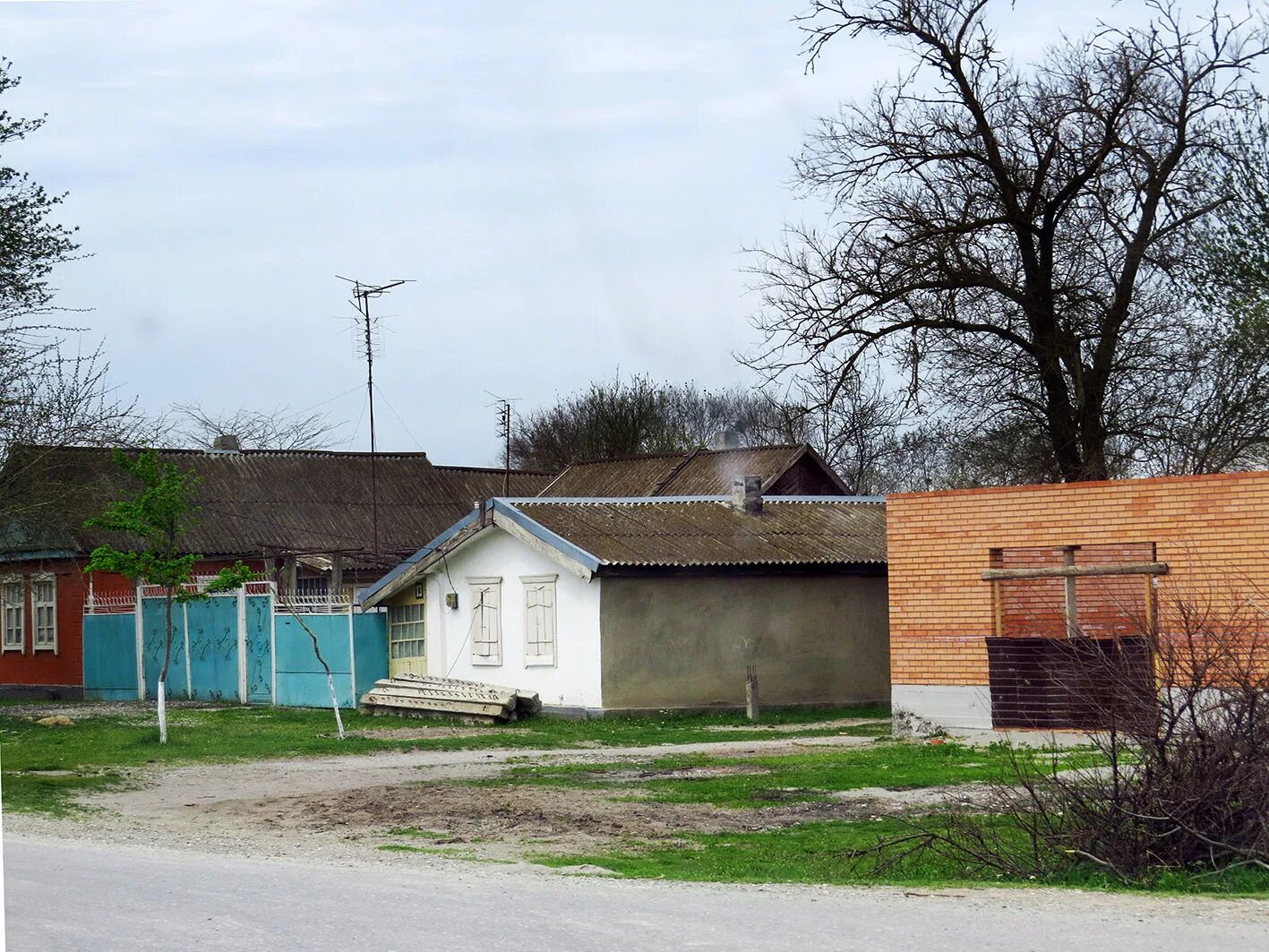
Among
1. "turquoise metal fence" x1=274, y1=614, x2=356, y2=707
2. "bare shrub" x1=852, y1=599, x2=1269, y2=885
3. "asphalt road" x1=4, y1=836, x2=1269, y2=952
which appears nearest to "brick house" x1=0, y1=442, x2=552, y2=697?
"turquoise metal fence" x1=274, y1=614, x2=356, y2=707

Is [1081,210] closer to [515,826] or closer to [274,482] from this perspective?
[515,826]

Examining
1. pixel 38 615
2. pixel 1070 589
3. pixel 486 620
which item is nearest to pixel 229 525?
pixel 38 615

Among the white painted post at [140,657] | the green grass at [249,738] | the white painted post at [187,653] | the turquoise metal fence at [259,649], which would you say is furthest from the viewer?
the white painted post at [140,657]

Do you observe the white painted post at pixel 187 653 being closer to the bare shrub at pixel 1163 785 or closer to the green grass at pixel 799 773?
the green grass at pixel 799 773

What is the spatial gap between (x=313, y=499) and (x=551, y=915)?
1481 inches

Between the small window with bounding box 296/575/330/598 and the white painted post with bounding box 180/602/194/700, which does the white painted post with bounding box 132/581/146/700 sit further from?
the small window with bounding box 296/575/330/598

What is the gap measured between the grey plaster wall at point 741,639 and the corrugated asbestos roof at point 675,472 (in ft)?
38.7

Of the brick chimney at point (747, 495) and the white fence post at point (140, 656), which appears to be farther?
the white fence post at point (140, 656)

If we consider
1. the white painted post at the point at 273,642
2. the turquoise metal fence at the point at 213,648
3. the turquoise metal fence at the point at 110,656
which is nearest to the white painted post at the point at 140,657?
the turquoise metal fence at the point at 110,656

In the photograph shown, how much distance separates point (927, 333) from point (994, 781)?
15.5 meters

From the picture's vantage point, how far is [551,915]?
8.95m

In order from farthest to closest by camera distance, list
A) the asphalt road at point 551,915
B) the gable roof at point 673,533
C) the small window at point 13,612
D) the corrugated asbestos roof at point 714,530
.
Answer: the small window at point 13,612 < the corrugated asbestos roof at point 714,530 < the gable roof at point 673,533 < the asphalt road at point 551,915

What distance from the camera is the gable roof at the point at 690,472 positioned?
41.5 m

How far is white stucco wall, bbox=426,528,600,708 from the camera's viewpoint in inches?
1043
